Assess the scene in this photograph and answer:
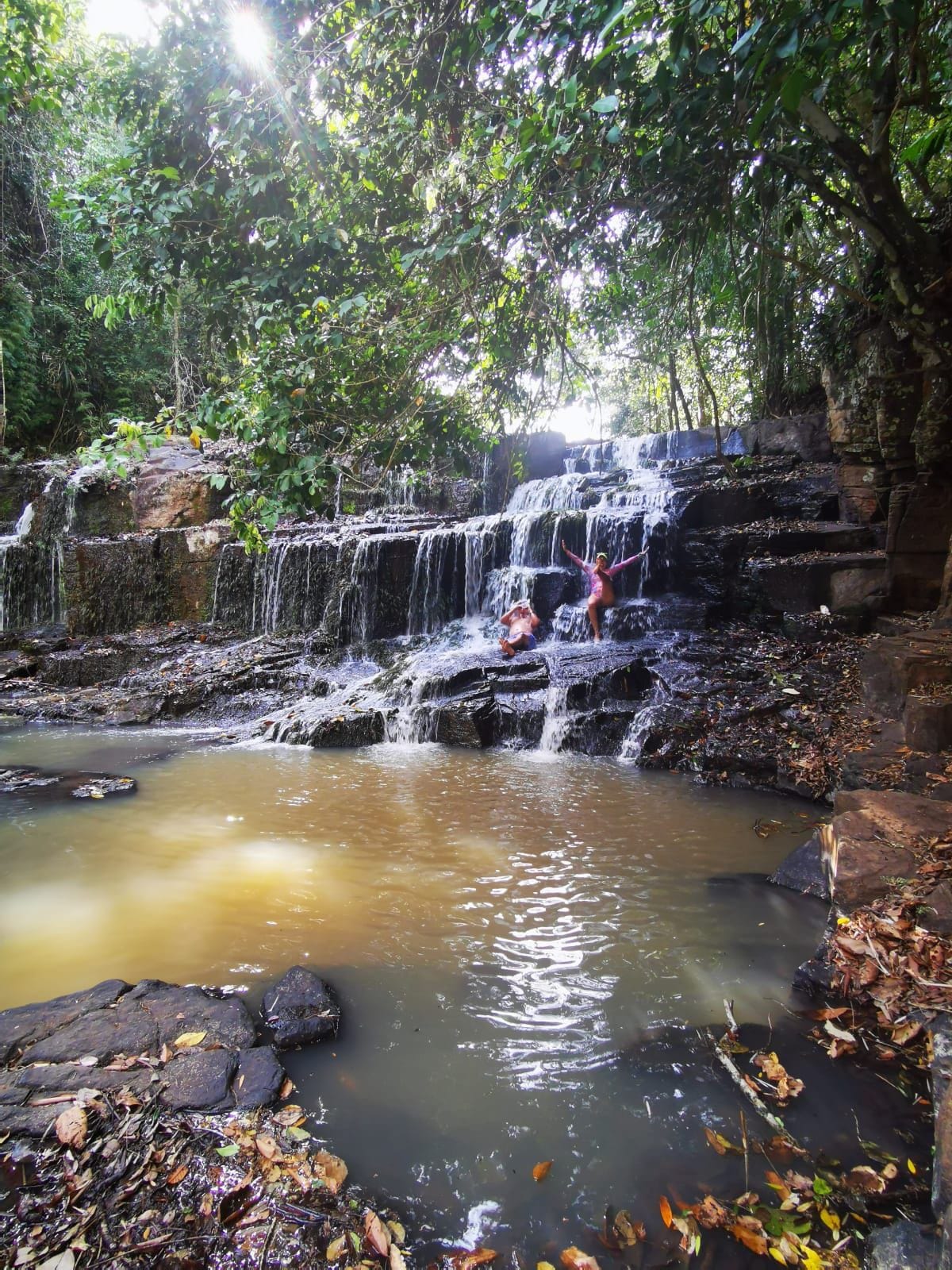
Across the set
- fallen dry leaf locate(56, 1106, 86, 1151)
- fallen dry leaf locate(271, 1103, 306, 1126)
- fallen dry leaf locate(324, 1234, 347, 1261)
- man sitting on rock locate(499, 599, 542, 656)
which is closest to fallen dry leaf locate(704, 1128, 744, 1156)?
fallen dry leaf locate(324, 1234, 347, 1261)

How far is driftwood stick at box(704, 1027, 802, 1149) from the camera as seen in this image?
2.01 m

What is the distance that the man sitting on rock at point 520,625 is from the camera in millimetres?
9633

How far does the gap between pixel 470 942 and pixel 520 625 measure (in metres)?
6.87

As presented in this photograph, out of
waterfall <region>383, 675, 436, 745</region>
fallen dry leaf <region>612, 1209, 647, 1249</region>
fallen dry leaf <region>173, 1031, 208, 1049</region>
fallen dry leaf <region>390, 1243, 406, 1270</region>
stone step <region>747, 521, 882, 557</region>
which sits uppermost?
stone step <region>747, 521, 882, 557</region>

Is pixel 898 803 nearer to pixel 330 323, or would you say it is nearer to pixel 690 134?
pixel 690 134

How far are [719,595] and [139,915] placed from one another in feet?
27.8

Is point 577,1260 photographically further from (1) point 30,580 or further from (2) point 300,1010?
(1) point 30,580

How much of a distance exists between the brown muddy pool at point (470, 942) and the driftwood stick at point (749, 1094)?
0.20 feet

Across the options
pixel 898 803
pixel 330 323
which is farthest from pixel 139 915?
pixel 898 803

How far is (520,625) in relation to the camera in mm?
9836

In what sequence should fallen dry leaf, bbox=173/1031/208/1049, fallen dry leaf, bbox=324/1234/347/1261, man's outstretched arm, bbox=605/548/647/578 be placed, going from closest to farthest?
fallen dry leaf, bbox=324/1234/347/1261 < fallen dry leaf, bbox=173/1031/208/1049 < man's outstretched arm, bbox=605/548/647/578

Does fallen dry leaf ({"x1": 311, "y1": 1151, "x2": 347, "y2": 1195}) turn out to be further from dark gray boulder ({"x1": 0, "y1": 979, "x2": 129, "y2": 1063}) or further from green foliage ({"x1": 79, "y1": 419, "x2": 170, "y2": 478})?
green foliage ({"x1": 79, "y1": 419, "x2": 170, "y2": 478})

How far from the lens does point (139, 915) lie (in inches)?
137

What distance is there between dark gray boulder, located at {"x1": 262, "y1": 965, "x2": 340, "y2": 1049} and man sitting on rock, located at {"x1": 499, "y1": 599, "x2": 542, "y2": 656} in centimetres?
682
